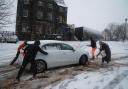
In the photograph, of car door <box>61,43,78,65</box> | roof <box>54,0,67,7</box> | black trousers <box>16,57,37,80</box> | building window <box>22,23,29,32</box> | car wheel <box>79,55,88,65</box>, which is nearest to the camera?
black trousers <box>16,57,37,80</box>

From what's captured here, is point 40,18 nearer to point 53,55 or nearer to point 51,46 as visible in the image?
point 51,46

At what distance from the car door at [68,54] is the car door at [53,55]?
0.33m

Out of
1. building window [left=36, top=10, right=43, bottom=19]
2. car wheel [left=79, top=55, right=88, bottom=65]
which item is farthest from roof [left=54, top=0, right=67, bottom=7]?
car wheel [left=79, top=55, right=88, bottom=65]

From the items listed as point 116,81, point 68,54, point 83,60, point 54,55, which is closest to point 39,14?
point 83,60

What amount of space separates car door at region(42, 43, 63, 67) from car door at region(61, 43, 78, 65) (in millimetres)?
333

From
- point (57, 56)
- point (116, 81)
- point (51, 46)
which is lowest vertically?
point (116, 81)

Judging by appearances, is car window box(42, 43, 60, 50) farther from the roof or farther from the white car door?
the roof

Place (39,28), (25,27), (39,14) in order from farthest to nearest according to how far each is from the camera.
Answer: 1. (39,14)
2. (39,28)
3. (25,27)

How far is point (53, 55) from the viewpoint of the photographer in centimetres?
1220

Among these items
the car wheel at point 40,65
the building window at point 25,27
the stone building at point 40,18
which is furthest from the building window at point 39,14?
the car wheel at point 40,65

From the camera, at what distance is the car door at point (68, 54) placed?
42.7 ft

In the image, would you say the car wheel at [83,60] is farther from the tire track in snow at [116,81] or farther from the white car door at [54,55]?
the tire track in snow at [116,81]

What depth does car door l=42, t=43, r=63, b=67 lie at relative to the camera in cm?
1202

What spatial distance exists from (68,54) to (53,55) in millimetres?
1298
